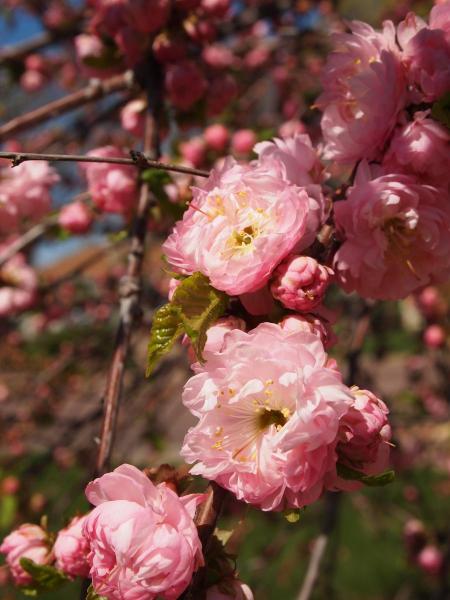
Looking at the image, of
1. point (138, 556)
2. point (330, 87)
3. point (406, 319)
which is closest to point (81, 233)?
point (330, 87)

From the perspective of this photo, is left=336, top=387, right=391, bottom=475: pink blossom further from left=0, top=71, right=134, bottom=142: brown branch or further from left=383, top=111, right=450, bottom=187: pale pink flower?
left=0, top=71, right=134, bottom=142: brown branch

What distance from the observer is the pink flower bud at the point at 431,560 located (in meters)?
2.60

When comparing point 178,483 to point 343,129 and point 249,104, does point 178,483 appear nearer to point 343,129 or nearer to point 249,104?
point 343,129

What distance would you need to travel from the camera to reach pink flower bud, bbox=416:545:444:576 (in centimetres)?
260

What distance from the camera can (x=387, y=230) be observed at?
955 mm

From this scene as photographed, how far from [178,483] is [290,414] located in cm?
20

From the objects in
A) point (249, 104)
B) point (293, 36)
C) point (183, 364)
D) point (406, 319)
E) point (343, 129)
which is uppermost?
point (343, 129)

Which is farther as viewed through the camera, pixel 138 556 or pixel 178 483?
pixel 178 483

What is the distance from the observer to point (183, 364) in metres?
2.90

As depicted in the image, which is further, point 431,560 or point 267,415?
point 431,560

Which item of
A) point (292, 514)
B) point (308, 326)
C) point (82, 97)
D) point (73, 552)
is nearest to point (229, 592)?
point (292, 514)

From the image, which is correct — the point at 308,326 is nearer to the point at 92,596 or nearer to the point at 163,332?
the point at 163,332

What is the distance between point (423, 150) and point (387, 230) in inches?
5.2

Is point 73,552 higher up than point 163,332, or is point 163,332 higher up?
point 163,332
